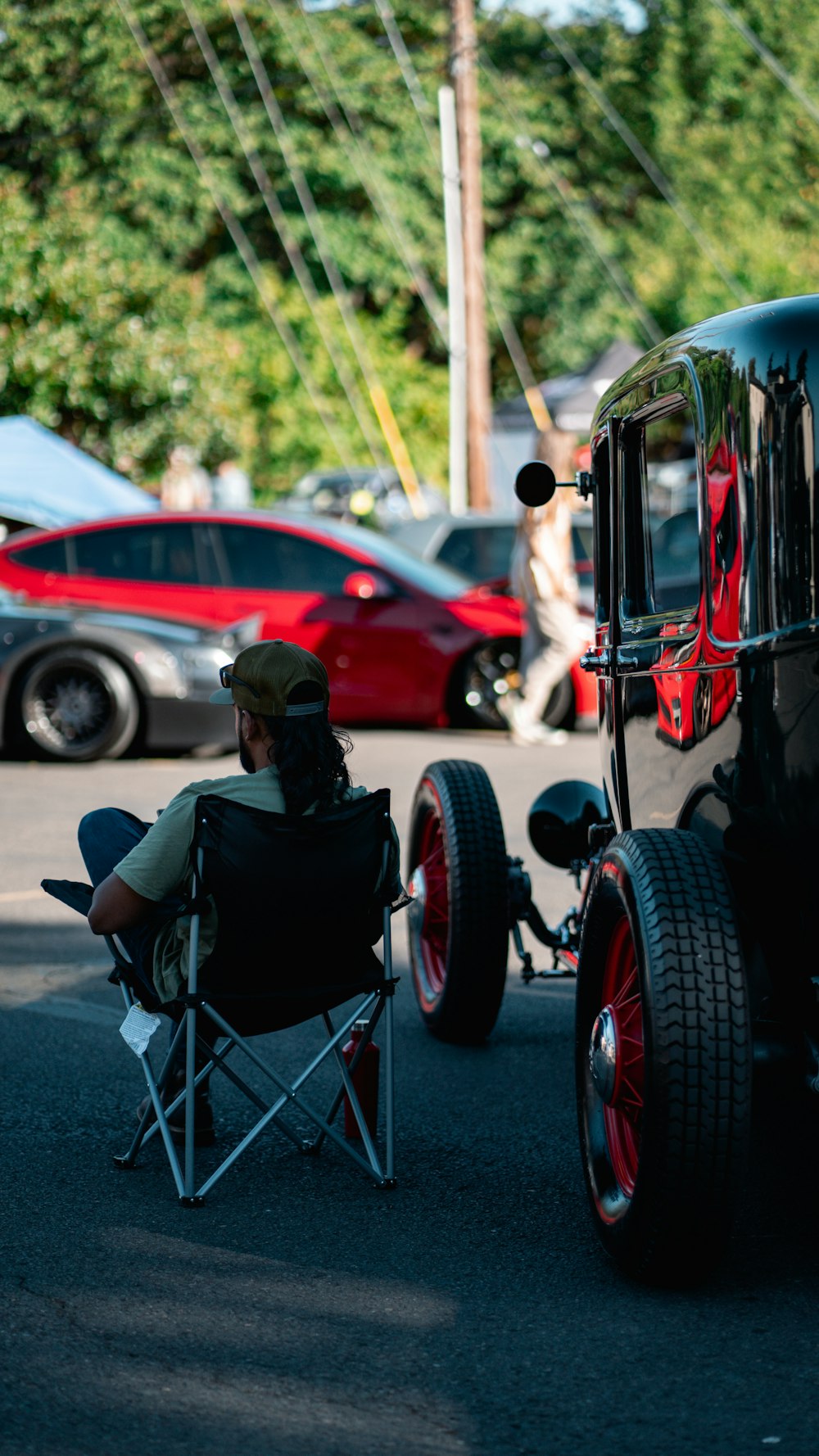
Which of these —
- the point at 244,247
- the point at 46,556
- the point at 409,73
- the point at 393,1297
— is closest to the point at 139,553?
the point at 46,556

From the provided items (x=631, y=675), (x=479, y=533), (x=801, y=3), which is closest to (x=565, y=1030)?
(x=631, y=675)

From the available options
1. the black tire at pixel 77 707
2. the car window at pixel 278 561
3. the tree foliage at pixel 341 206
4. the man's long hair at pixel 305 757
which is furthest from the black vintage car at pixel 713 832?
the tree foliage at pixel 341 206

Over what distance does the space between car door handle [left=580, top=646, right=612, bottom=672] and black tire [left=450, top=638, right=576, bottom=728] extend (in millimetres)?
8239

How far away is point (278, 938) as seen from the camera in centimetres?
405

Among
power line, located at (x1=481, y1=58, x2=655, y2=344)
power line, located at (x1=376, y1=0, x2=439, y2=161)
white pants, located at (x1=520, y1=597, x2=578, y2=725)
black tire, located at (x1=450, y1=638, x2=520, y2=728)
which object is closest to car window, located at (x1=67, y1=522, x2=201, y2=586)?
black tire, located at (x1=450, y1=638, x2=520, y2=728)

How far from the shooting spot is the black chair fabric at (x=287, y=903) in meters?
3.95

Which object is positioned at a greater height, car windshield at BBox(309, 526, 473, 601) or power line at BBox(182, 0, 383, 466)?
power line at BBox(182, 0, 383, 466)

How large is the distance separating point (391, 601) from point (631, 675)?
8.65 metres

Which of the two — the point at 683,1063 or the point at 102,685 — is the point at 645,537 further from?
the point at 102,685

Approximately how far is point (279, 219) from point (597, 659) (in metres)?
33.5

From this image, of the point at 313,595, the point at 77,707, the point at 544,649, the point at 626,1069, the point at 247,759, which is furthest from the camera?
the point at 313,595

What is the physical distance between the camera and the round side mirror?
5203 mm

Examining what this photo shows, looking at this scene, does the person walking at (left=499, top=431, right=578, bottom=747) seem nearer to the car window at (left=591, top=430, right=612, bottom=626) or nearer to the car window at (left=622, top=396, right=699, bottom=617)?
the car window at (left=591, top=430, right=612, bottom=626)

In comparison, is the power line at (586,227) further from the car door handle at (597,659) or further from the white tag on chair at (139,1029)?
the white tag on chair at (139,1029)
